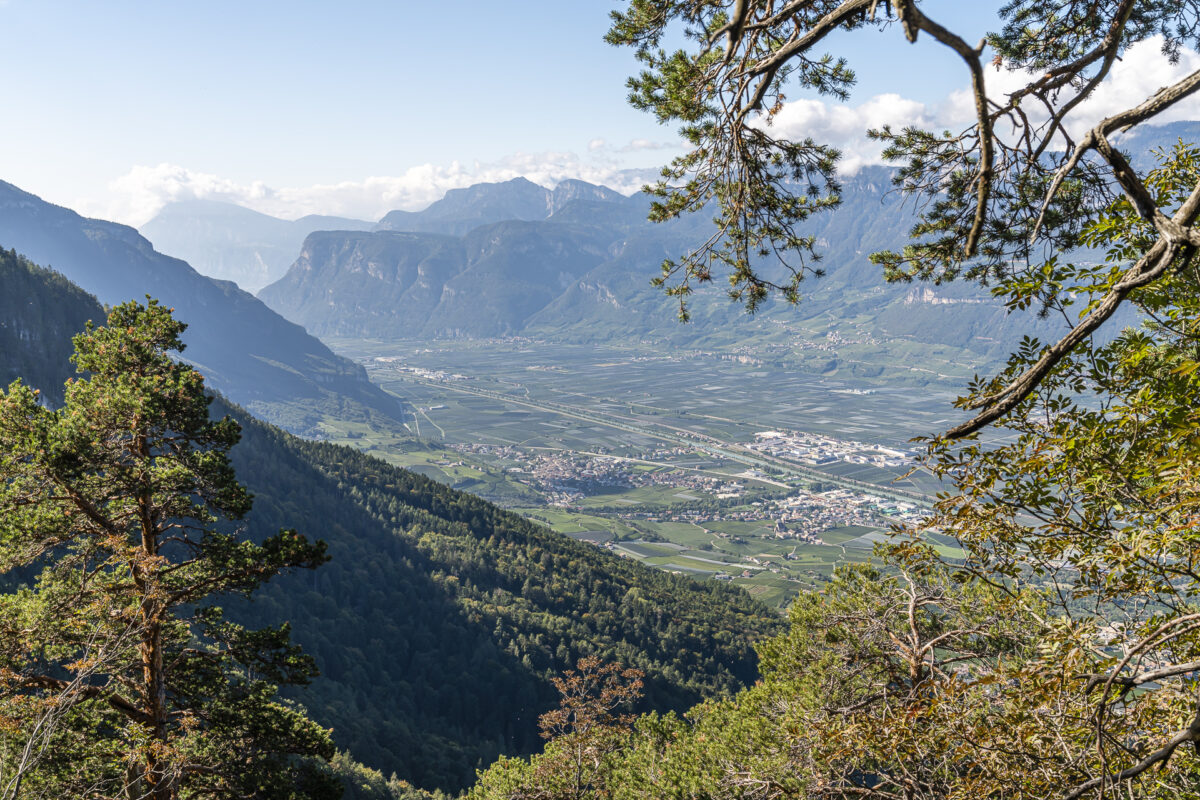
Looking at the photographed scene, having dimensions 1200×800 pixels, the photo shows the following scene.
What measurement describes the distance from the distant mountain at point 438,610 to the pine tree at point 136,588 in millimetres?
48807

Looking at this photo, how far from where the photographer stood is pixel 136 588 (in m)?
10.7

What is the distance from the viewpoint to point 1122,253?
6.35 metres

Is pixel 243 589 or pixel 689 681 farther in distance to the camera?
pixel 689 681

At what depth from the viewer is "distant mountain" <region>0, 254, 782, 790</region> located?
230ft

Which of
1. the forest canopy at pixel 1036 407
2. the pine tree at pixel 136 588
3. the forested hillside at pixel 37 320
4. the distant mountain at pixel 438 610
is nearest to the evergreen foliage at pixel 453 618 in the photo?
the distant mountain at pixel 438 610

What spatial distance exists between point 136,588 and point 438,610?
3455 inches

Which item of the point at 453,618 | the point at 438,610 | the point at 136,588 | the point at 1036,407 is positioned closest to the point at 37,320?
the point at 438,610

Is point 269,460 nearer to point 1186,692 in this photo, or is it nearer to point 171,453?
point 171,453

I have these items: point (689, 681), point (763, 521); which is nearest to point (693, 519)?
point (763, 521)

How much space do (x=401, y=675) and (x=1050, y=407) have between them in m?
84.2

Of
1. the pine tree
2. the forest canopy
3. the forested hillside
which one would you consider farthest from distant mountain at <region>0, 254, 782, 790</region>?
the forest canopy

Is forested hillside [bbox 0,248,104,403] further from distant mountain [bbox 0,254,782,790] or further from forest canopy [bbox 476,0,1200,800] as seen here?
forest canopy [bbox 476,0,1200,800]

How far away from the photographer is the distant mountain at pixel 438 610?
70.2 meters

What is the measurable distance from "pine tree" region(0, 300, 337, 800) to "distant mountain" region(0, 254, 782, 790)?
48807mm
